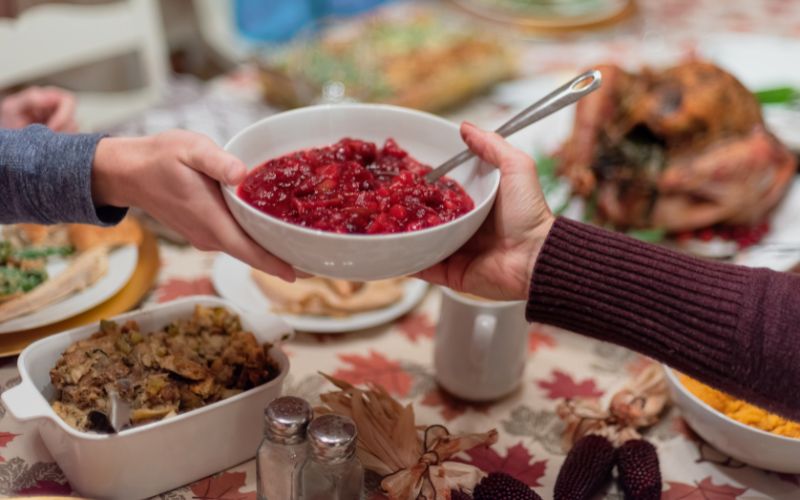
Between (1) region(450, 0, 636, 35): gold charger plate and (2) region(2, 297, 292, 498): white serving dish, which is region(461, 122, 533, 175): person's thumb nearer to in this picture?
(2) region(2, 297, 292, 498): white serving dish

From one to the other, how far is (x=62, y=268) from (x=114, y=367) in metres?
Result: 0.46

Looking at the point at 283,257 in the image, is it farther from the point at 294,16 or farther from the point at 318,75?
the point at 294,16

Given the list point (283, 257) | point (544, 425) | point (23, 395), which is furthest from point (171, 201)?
point (544, 425)

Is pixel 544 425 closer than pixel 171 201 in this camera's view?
No

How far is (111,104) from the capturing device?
242 centimetres

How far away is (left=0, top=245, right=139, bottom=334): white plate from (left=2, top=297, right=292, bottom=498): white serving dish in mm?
200

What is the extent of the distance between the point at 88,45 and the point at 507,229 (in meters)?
1.58

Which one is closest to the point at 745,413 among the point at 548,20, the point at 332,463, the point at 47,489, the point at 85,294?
the point at 332,463

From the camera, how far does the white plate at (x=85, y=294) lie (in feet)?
4.19

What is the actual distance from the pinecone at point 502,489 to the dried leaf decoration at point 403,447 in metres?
0.02

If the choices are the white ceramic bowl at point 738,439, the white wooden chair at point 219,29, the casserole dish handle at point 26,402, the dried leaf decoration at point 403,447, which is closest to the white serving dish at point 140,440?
the casserole dish handle at point 26,402

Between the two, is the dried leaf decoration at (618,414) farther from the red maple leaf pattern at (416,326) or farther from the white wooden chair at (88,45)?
the white wooden chair at (88,45)

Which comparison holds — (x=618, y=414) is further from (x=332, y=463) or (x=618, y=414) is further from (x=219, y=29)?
(x=219, y=29)

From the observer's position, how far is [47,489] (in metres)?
1.04
